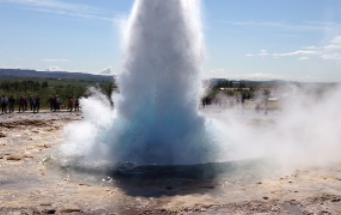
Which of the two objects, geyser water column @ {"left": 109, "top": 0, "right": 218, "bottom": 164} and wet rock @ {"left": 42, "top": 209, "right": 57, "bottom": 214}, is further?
geyser water column @ {"left": 109, "top": 0, "right": 218, "bottom": 164}

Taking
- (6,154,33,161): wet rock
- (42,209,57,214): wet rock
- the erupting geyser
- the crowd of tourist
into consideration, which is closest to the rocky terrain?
(42,209,57,214): wet rock

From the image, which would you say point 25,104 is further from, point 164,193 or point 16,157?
point 164,193

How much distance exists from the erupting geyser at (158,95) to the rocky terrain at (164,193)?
1590 mm

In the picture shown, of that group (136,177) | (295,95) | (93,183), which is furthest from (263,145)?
(295,95)

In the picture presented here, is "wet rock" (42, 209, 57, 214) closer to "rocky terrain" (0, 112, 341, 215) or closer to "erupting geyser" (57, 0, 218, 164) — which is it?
"rocky terrain" (0, 112, 341, 215)

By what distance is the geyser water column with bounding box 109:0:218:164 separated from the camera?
36.5ft

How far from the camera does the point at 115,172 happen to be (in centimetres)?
978

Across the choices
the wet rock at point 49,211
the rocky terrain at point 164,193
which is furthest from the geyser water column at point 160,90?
the wet rock at point 49,211

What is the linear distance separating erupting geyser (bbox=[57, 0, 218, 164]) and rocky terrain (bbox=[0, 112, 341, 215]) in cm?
159

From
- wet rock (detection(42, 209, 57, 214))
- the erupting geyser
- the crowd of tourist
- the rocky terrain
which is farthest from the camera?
the crowd of tourist

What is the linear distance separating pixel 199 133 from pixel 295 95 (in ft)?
58.9

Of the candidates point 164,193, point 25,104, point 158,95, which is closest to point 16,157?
point 158,95

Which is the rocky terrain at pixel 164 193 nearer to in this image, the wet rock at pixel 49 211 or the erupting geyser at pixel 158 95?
the wet rock at pixel 49 211

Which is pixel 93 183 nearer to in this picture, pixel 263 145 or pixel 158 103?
pixel 158 103
